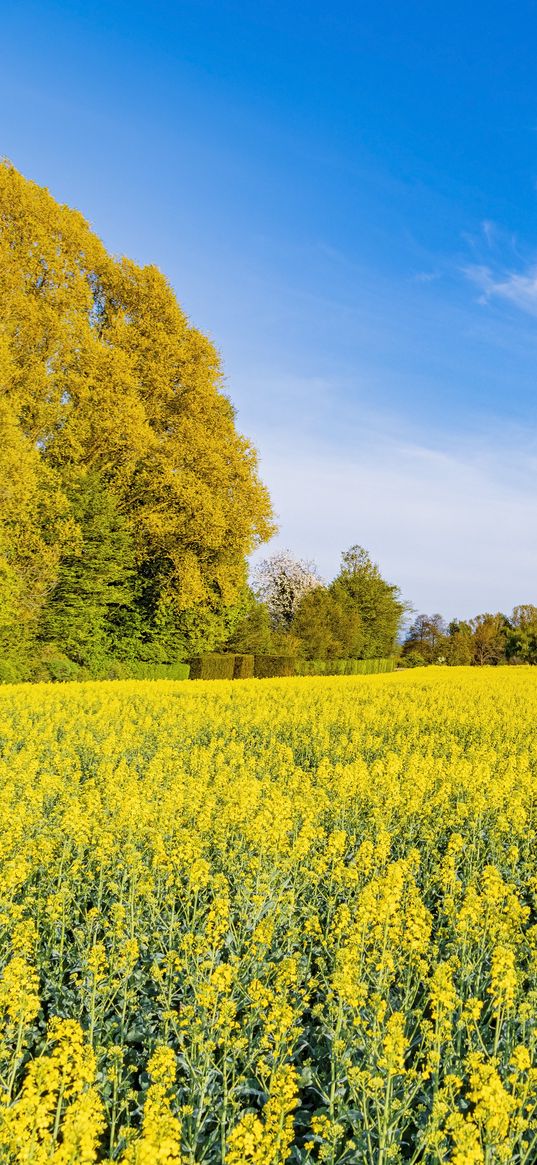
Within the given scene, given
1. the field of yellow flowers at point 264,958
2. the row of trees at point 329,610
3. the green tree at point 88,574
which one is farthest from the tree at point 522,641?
the field of yellow flowers at point 264,958

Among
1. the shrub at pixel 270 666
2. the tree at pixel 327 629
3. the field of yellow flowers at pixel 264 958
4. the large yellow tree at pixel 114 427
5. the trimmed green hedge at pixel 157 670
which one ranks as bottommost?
the field of yellow flowers at pixel 264 958

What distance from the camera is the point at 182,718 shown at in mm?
13891

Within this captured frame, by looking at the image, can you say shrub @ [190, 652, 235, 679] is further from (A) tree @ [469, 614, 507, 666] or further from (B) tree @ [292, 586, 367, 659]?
(A) tree @ [469, 614, 507, 666]

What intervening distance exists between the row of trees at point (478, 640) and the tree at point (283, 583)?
1429cm

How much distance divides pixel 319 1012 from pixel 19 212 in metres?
28.1

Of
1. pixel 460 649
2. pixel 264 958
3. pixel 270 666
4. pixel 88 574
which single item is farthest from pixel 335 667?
pixel 264 958

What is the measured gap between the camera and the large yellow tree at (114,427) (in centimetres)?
2445

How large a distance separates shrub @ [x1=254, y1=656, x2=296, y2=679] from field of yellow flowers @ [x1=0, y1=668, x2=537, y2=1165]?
2382 centimetres

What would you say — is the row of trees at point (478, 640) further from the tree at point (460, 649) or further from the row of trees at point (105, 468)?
the row of trees at point (105, 468)

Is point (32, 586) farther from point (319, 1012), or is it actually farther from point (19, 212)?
point (319, 1012)

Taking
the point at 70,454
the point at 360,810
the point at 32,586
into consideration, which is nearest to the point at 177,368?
the point at 70,454

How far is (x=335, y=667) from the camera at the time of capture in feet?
136

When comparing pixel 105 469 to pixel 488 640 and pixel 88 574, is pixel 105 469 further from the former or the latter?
pixel 488 640

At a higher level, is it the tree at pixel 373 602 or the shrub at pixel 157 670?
the tree at pixel 373 602
